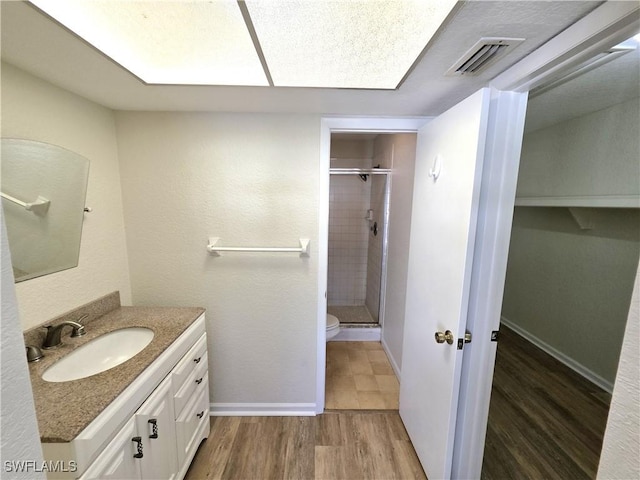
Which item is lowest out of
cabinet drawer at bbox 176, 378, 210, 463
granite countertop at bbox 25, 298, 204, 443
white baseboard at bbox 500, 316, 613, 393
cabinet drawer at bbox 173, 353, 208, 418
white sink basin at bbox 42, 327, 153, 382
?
white baseboard at bbox 500, 316, 613, 393

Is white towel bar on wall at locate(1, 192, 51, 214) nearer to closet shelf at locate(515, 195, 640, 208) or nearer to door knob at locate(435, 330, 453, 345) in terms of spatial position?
door knob at locate(435, 330, 453, 345)

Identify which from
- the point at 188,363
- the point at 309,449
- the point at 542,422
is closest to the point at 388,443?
the point at 309,449

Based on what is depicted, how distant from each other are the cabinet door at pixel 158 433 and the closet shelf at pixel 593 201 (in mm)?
3028

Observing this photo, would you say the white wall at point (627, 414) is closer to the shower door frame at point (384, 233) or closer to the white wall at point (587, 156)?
the white wall at point (587, 156)

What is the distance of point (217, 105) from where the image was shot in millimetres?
1511

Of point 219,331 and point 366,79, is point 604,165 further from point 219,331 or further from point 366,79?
point 219,331

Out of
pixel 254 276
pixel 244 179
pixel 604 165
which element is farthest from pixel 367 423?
pixel 604 165

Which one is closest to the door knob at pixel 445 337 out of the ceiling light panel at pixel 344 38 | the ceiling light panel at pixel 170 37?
the ceiling light panel at pixel 344 38

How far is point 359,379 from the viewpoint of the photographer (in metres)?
2.32

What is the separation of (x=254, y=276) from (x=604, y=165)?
2840mm

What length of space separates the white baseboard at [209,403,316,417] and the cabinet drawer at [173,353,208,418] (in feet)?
1.30

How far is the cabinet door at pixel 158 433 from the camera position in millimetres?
1082

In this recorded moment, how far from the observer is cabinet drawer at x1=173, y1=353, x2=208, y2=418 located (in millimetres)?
1346

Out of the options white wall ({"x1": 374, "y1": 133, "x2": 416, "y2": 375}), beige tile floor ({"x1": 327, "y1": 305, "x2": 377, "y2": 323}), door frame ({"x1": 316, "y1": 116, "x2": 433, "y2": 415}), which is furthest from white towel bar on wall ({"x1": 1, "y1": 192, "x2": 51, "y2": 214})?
beige tile floor ({"x1": 327, "y1": 305, "x2": 377, "y2": 323})
